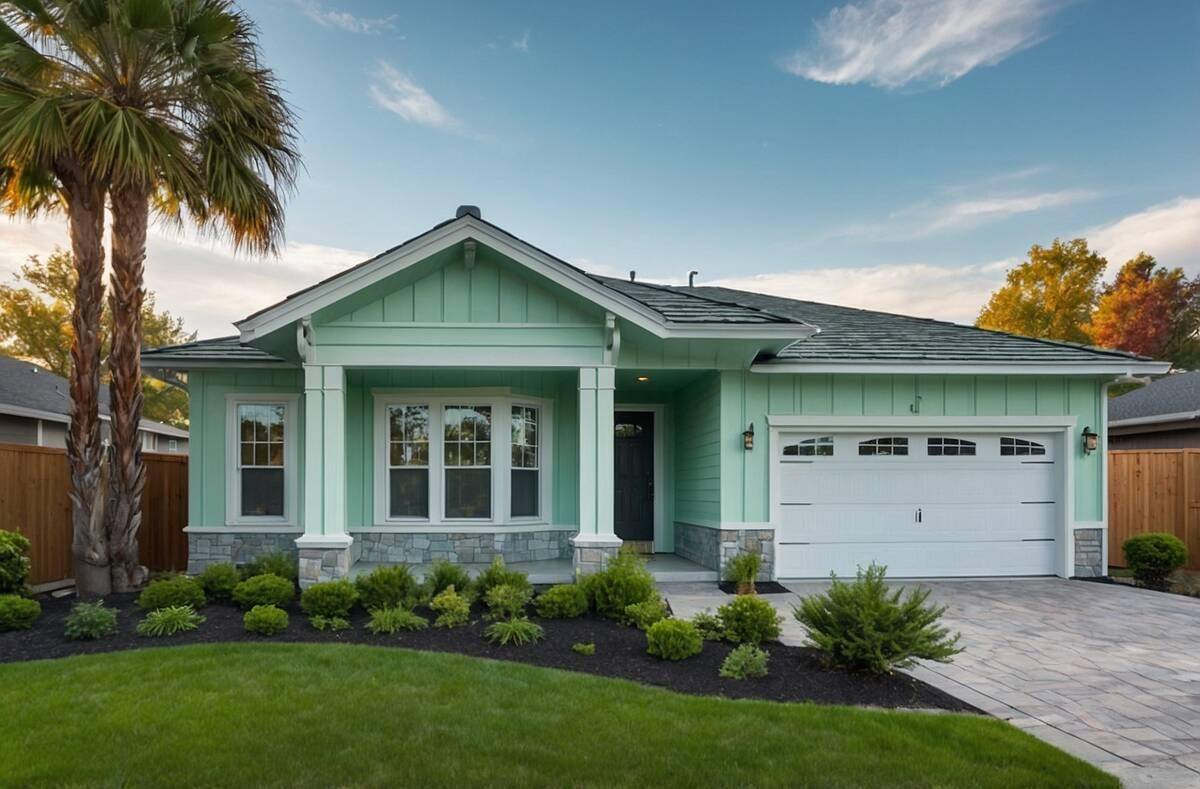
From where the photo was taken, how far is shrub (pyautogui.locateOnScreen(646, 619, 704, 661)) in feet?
17.1

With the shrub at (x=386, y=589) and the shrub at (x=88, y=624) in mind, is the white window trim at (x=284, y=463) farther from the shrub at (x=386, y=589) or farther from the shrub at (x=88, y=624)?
the shrub at (x=88, y=624)

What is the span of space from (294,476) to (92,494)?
7.42 feet

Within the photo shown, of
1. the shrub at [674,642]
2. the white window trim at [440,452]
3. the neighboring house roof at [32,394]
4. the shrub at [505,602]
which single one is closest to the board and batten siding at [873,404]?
the white window trim at [440,452]

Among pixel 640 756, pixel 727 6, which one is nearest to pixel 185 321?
pixel 727 6

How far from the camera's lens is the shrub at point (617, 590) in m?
6.49

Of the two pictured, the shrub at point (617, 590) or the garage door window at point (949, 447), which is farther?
the garage door window at point (949, 447)

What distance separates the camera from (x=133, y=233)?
24.7 feet

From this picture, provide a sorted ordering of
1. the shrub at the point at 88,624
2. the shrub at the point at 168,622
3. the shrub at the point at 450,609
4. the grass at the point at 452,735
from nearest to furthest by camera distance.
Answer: the grass at the point at 452,735, the shrub at the point at 88,624, the shrub at the point at 168,622, the shrub at the point at 450,609

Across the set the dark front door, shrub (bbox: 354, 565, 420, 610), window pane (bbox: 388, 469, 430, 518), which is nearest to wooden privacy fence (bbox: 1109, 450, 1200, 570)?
the dark front door

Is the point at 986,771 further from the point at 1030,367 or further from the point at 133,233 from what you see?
the point at 133,233

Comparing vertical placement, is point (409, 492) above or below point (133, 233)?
below

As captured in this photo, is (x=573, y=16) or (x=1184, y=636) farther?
(x=573, y=16)

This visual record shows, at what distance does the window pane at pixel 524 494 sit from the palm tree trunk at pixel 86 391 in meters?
4.54

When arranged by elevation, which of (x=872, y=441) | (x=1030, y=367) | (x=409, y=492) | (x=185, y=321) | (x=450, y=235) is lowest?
(x=409, y=492)
